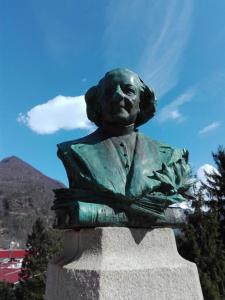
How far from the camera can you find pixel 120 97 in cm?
300

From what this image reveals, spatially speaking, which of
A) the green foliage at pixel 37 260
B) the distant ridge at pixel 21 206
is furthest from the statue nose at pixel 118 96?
the distant ridge at pixel 21 206

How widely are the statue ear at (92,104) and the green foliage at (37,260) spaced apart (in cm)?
862

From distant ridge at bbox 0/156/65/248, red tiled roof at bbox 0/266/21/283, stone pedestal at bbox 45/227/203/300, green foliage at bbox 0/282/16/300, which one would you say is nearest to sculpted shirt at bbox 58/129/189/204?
stone pedestal at bbox 45/227/203/300

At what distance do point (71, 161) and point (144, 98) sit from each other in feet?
3.27

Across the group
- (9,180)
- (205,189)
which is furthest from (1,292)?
(9,180)

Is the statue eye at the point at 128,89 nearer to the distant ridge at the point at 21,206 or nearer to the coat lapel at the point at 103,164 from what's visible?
the coat lapel at the point at 103,164

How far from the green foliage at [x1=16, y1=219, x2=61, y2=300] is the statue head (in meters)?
8.71

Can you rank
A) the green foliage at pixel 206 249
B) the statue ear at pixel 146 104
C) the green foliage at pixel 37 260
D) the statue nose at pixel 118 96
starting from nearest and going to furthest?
the statue nose at pixel 118 96 < the statue ear at pixel 146 104 < the green foliage at pixel 206 249 < the green foliage at pixel 37 260

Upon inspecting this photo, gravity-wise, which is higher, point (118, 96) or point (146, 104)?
point (146, 104)

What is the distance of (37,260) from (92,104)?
9.94m

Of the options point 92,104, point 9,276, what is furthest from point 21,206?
point 92,104

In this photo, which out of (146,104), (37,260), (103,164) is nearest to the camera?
(103,164)

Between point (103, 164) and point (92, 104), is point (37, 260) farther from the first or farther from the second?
point (103, 164)

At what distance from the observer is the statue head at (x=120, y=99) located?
3.05 m
